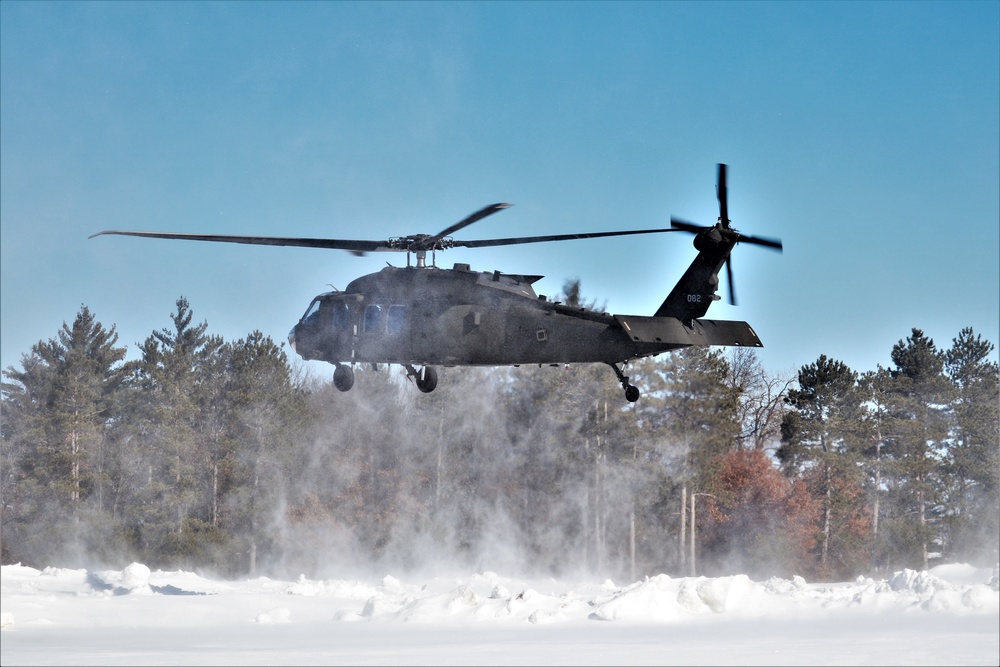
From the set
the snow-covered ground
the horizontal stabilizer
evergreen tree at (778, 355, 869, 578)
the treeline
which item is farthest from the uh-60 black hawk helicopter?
evergreen tree at (778, 355, 869, 578)

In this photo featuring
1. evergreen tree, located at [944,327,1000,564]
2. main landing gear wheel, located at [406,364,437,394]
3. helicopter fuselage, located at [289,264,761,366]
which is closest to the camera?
helicopter fuselage, located at [289,264,761,366]

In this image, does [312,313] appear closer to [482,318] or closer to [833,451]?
[482,318]

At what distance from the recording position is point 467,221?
20.6 metres

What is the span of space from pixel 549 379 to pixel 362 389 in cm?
893

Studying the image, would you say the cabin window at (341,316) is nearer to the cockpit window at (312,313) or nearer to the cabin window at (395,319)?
the cockpit window at (312,313)

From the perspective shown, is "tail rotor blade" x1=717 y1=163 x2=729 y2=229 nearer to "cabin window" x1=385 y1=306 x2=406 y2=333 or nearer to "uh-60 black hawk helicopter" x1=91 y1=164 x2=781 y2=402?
"uh-60 black hawk helicopter" x1=91 y1=164 x2=781 y2=402

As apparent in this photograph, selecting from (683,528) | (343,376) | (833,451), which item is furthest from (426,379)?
(833,451)

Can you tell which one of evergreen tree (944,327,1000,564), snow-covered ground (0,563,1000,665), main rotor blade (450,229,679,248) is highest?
main rotor blade (450,229,679,248)

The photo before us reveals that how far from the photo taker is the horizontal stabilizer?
20812 millimetres

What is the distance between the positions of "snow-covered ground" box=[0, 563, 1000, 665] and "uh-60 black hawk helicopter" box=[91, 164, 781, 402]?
507 cm

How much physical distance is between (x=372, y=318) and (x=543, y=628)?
7328 mm

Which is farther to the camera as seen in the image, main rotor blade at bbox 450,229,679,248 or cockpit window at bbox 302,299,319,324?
cockpit window at bbox 302,299,319,324

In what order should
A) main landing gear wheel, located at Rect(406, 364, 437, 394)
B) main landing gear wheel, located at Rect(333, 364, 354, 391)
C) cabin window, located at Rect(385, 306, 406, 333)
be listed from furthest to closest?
main landing gear wheel, located at Rect(406, 364, 437, 394), main landing gear wheel, located at Rect(333, 364, 354, 391), cabin window, located at Rect(385, 306, 406, 333)

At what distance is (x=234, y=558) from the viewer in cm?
4747
